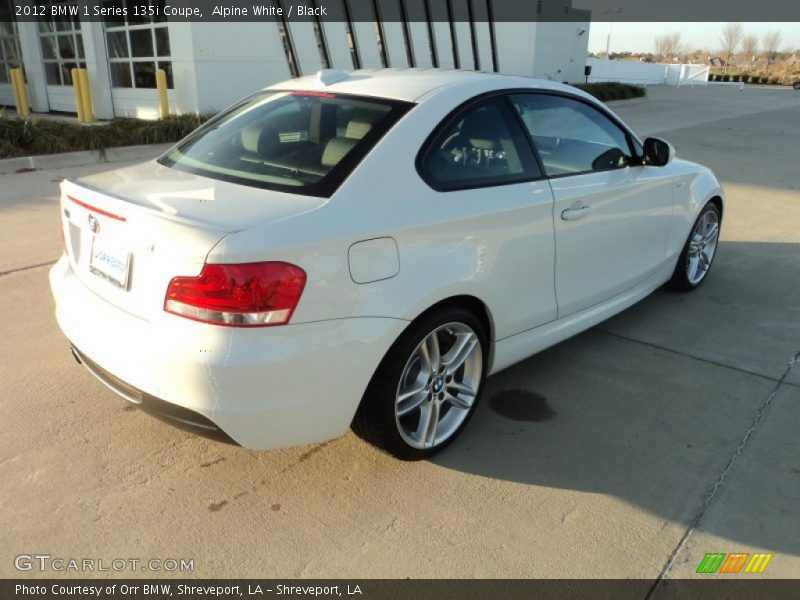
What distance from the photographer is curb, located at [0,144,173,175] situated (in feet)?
29.4

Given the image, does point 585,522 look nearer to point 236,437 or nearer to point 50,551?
point 236,437

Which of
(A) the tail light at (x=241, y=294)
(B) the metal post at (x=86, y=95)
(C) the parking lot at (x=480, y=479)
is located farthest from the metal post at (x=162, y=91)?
(A) the tail light at (x=241, y=294)

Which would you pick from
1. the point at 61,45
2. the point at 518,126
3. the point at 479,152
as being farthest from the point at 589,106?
the point at 61,45

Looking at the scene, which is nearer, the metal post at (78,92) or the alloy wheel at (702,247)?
the alloy wheel at (702,247)

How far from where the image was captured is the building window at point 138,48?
42.7ft

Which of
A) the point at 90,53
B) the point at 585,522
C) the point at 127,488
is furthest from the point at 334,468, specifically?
the point at 90,53

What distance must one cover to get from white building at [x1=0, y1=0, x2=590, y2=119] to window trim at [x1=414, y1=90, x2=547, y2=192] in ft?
34.5

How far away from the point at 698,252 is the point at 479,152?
281cm

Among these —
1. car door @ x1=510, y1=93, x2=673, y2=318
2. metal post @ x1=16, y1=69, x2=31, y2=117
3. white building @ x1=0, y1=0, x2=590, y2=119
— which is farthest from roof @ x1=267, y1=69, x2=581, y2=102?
metal post @ x1=16, y1=69, x2=31, y2=117

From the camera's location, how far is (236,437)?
8.01 ft

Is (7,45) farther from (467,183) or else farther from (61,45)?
(467,183)

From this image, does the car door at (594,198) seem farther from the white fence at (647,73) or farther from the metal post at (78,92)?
the white fence at (647,73)

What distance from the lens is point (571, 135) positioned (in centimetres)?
381

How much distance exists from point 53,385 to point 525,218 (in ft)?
8.40
